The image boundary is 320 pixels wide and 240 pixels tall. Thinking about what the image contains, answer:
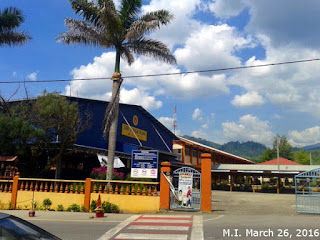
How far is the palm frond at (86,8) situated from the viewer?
1762 centimetres

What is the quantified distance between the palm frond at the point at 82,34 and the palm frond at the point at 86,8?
48 cm

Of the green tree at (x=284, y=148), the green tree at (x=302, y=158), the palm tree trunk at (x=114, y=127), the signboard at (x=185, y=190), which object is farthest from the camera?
the green tree at (x=284, y=148)

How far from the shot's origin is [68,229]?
946cm

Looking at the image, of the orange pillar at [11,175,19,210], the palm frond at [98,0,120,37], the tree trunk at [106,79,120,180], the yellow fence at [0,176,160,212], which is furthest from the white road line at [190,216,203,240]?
the palm frond at [98,0,120,37]

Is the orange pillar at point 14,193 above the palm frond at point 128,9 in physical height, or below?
below

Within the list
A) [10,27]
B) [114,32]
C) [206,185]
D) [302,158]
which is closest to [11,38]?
[10,27]

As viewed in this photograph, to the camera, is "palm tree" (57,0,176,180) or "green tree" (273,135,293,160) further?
"green tree" (273,135,293,160)

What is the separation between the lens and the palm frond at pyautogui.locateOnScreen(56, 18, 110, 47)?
18.0 metres

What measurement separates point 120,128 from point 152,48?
415 inches

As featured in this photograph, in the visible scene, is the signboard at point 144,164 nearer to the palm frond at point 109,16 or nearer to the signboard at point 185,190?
the signboard at point 185,190

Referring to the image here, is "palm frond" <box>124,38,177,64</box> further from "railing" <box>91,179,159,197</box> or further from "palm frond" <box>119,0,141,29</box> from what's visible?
"railing" <box>91,179,159,197</box>

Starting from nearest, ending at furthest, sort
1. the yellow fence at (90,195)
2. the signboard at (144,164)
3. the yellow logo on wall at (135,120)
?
the yellow fence at (90,195) < the signboard at (144,164) < the yellow logo on wall at (135,120)

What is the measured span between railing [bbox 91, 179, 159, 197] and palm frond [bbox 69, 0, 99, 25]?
9.82m

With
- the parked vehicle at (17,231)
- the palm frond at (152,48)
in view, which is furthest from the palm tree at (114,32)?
the parked vehicle at (17,231)
